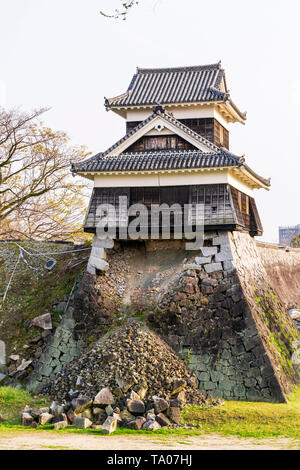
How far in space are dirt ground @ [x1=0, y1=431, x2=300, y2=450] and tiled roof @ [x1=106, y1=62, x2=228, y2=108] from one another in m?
13.4

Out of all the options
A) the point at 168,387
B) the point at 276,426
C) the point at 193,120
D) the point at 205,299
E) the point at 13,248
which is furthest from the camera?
the point at 13,248

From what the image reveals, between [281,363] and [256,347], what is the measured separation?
5.78 ft

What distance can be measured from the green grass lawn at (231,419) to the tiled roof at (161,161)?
26.0ft

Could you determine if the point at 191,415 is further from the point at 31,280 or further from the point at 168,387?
the point at 31,280

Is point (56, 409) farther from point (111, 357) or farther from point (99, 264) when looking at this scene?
point (99, 264)

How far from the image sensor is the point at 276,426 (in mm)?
17250

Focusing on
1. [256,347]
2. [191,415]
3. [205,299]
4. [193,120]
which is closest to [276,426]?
[191,415]

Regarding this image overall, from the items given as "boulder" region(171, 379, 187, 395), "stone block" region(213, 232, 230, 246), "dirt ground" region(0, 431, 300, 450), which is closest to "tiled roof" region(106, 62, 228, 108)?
"stone block" region(213, 232, 230, 246)

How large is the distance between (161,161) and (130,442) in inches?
421

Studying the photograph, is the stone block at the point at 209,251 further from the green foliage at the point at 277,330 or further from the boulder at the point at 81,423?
the boulder at the point at 81,423

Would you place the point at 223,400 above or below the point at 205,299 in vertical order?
below

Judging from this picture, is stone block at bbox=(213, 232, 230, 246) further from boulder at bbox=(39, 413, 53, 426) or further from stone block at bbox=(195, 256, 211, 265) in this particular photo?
boulder at bbox=(39, 413, 53, 426)

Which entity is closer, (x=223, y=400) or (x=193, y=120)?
(x=223, y=400)

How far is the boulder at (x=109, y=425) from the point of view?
1664 cm
